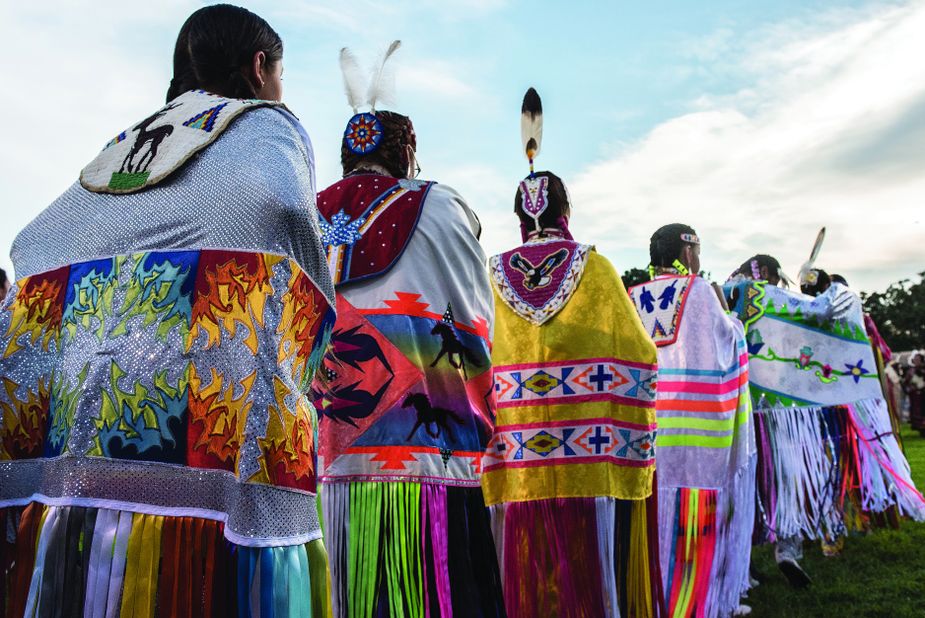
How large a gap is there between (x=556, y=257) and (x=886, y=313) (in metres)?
29.2

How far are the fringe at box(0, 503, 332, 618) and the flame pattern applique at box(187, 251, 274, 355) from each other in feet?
0.97

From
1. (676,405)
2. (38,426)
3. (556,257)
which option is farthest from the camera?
(676,405)

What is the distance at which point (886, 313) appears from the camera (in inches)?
1169

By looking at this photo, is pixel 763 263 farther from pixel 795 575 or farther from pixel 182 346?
pixel 182 346

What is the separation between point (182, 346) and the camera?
141 cm

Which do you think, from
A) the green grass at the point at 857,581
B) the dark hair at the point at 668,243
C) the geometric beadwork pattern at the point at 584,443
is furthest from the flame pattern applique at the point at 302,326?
the green grass at the point at 857,581

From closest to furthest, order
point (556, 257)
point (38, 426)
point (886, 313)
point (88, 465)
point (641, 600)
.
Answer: point (88, 465), point (38, 426), point (641, 600), point (556, 257), point (886, 313)

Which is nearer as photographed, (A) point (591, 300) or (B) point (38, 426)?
(B) point (38, 426)

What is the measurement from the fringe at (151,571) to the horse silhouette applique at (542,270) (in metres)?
2.61

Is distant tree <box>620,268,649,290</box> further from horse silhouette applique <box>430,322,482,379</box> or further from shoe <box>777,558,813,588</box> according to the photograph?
horse silhouette applique <box>430,322,482,379</box>

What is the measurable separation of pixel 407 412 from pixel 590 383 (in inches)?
54.2

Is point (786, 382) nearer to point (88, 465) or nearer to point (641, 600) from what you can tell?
point (641, 600)

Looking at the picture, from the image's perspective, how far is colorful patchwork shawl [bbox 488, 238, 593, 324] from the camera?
12.5 ft

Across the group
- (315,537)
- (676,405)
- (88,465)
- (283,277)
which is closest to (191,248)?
(283,277)
